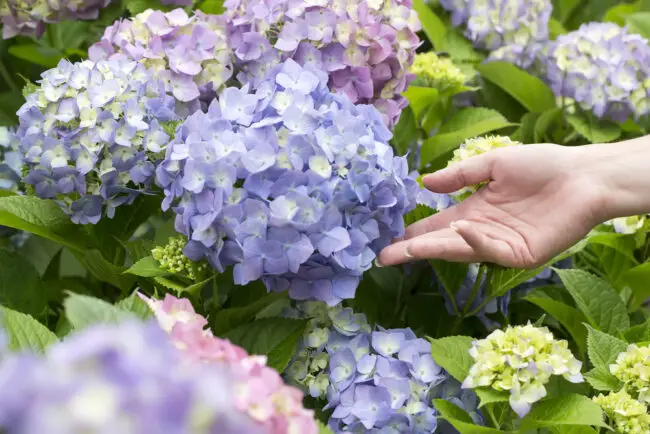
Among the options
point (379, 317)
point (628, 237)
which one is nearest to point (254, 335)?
point (379, 317)

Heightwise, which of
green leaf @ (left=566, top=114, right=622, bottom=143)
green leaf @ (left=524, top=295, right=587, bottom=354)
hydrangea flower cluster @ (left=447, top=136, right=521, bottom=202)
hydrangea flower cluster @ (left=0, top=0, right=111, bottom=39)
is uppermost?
hydrangea flower cluster @ (left=0, top=0, right=111, bottom=39)

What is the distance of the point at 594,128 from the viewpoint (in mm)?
1460

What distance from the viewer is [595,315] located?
110 centimetres

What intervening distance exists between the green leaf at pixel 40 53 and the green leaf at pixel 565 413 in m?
1.07

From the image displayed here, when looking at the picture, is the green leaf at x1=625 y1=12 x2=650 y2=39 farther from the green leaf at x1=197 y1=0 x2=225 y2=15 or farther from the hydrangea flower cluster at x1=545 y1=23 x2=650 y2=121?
the green leaf at x1=197 y1=0 x2=225 y2=15

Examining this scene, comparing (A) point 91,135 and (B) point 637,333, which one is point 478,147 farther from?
(A) point 91,135

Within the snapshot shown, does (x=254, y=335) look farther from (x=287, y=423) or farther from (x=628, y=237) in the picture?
(x=628, y=237)

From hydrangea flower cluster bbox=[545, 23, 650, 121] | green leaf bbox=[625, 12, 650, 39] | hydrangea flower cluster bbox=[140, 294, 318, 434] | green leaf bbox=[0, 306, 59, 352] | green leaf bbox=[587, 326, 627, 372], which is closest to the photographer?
hydrangea flower cluster bbox=[140, 294, 318, 434]

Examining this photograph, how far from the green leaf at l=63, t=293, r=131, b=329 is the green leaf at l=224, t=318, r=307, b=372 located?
0.33 metres

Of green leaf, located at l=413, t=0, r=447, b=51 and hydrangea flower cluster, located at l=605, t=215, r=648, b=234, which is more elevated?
green leaf, located at l=413, t=0, r=447, b=51

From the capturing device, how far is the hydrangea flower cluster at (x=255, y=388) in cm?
49

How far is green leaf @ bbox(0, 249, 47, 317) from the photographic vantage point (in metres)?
1.11

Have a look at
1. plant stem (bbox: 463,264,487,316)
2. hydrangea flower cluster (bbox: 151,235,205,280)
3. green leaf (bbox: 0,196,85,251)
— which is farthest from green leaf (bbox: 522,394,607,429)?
green leaf (bbox: 0,196,85,251)

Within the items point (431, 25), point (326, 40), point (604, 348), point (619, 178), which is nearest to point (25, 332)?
point (326, 40)
